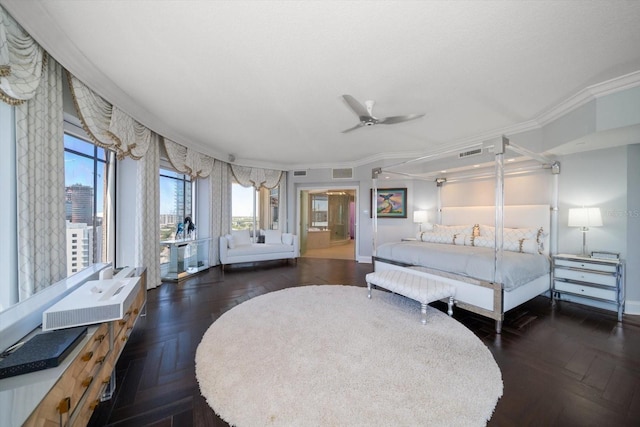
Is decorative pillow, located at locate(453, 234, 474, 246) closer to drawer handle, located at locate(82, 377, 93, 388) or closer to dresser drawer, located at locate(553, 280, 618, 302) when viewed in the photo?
dresser drawer, located at locate(553, 280, 618, 302)

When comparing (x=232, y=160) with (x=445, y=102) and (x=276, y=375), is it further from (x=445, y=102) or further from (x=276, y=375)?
(x=276, y=375)

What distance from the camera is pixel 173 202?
200 inches

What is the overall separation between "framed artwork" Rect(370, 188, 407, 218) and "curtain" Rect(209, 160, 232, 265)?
4.01 meters

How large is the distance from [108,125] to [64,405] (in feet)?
10.1

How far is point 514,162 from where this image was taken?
13.6 feet

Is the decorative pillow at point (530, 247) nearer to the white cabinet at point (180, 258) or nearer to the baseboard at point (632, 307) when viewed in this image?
the baseboard at point (632, 307)

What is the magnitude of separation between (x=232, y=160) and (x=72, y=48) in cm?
391

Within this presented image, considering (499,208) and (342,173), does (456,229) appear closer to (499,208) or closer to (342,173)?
(499,208)

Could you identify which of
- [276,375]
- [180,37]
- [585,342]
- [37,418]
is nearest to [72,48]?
[180,37]

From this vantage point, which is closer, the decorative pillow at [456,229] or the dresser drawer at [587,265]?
the dresser drawer at [587,265]

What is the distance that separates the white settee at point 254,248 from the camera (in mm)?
5379

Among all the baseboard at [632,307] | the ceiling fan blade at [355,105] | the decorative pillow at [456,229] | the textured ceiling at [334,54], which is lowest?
the baseboard at [632,307]

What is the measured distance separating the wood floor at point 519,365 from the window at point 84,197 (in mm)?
1057

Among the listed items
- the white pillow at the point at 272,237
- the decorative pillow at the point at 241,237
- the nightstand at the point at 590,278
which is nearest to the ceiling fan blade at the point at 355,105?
the nightstand at the point at 590,278
